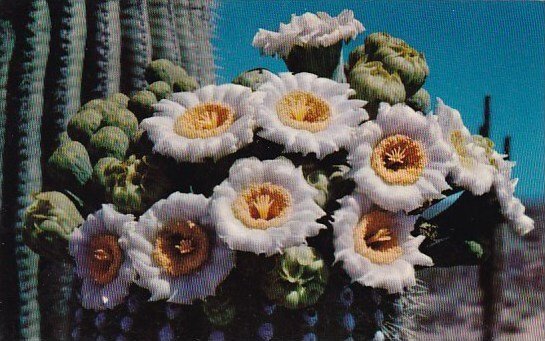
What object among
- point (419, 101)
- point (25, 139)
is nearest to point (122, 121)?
point (419, 101)

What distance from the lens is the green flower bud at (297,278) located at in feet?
Answer: 1.44

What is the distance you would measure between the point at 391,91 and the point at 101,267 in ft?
0.81

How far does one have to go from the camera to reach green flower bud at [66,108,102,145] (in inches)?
21.1

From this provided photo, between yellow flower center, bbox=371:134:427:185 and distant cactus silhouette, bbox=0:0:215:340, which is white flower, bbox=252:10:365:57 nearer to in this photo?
yellow flower center, bbox=371:134:427:185

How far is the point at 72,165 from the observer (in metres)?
0.51

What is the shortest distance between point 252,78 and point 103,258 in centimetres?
19

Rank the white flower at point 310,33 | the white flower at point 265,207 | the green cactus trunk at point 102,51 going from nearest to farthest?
the white flower at point 265,207
the white flower at point 310,33
the green cactus trunk at point 102,51

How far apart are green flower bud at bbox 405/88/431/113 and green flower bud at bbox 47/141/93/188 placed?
0.86 feet

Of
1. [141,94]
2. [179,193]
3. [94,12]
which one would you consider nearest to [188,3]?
[94,12]

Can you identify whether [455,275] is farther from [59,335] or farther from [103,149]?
[103,149]

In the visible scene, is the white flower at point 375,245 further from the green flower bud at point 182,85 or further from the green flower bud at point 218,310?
the green flower bud at point 182,85

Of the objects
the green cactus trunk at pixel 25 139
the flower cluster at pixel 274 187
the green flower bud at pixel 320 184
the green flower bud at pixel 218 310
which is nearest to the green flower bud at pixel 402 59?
the flower cluster at pixel 274 187

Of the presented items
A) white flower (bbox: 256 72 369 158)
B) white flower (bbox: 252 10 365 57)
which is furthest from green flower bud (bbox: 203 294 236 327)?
white flower (bbox: 252 10 365 57)

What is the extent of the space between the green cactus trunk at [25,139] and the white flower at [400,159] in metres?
0.50
